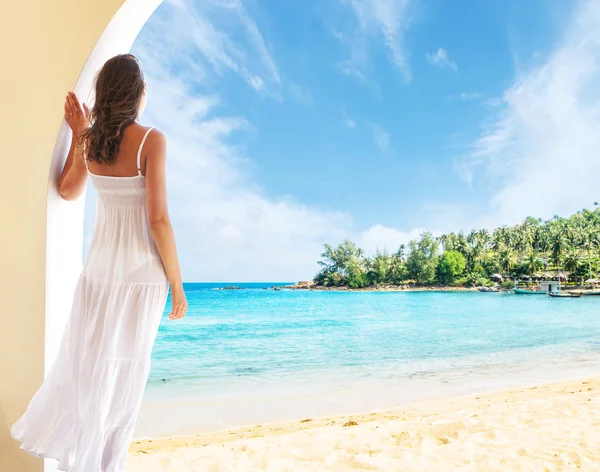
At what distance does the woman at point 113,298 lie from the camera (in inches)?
49.4

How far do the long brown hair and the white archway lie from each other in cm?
30

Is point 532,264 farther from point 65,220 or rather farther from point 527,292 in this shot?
point 65,220

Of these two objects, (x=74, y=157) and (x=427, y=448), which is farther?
(x=427, y=448)

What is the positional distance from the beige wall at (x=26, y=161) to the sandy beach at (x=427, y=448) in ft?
4.30

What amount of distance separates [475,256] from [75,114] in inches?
1194

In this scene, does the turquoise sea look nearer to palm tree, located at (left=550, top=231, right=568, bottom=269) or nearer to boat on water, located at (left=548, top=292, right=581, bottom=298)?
boat on water, located at (left=548, top=292, right=581, bottom=298)

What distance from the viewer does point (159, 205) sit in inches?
49.0

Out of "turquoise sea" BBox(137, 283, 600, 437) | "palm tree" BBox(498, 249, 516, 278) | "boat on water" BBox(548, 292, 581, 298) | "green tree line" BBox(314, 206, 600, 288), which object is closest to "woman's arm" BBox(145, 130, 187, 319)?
"turquoise sea" BBox(137, 283, 600, 437)

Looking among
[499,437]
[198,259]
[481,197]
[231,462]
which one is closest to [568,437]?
[499,437]

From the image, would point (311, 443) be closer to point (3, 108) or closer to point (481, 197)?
point (3, 108)

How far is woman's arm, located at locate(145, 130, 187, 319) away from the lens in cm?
125

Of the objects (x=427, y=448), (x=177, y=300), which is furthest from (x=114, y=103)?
(x=427, y=448)

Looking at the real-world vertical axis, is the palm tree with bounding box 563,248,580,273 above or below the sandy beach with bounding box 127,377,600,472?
above

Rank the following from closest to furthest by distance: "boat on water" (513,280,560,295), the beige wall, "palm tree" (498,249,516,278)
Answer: the beige wall → "boat on water" (513,280,560,295) → "palm tree" (498,249,516,278)
